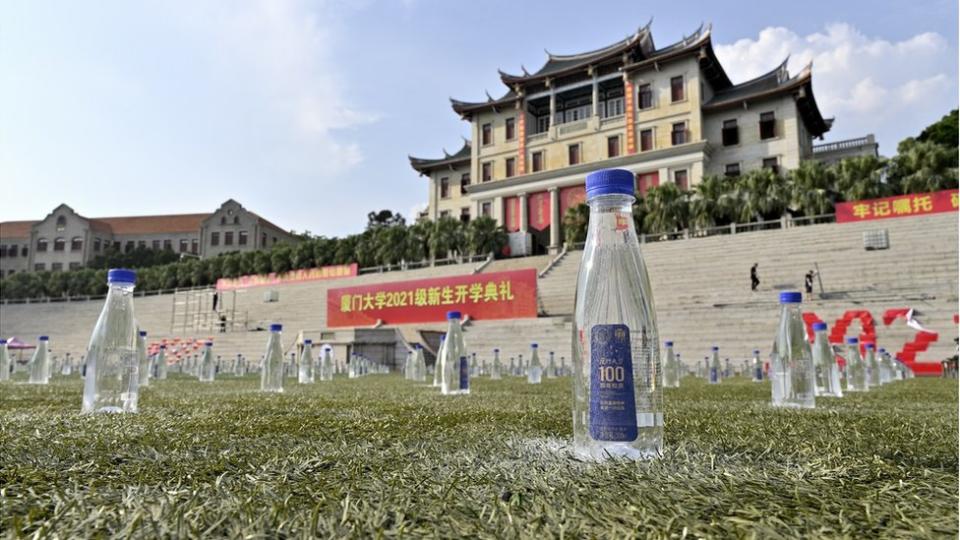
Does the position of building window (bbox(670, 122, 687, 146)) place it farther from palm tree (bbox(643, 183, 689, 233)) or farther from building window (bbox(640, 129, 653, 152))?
palm tree (bbox(643, 183, 689, 233))

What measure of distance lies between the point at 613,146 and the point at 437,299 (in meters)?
13.6

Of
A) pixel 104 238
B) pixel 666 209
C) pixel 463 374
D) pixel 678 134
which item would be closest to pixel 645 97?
pixel 678 134

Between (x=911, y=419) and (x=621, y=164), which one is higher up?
(x=621, y=164)

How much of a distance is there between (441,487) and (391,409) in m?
1.53

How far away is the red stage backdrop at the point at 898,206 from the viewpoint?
17.1 metres

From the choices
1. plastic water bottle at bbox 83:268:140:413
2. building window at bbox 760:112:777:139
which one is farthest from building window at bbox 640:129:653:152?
plastic water bottle at bbox 83:268:140:413

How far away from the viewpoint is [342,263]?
90.6ft

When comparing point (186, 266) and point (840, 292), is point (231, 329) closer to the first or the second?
point (186, 266)

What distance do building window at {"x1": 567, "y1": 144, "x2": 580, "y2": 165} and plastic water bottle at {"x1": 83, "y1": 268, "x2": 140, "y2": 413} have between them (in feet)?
90.5

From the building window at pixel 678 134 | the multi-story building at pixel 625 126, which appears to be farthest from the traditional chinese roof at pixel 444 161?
the building window at pixel 678 134

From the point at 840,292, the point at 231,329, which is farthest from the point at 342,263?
the point at 840,292

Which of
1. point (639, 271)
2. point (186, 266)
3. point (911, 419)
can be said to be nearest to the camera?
point (639, 271)

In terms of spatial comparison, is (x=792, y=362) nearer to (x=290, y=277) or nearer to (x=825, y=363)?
(x=825, y=363)

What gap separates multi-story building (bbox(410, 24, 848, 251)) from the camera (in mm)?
25984
